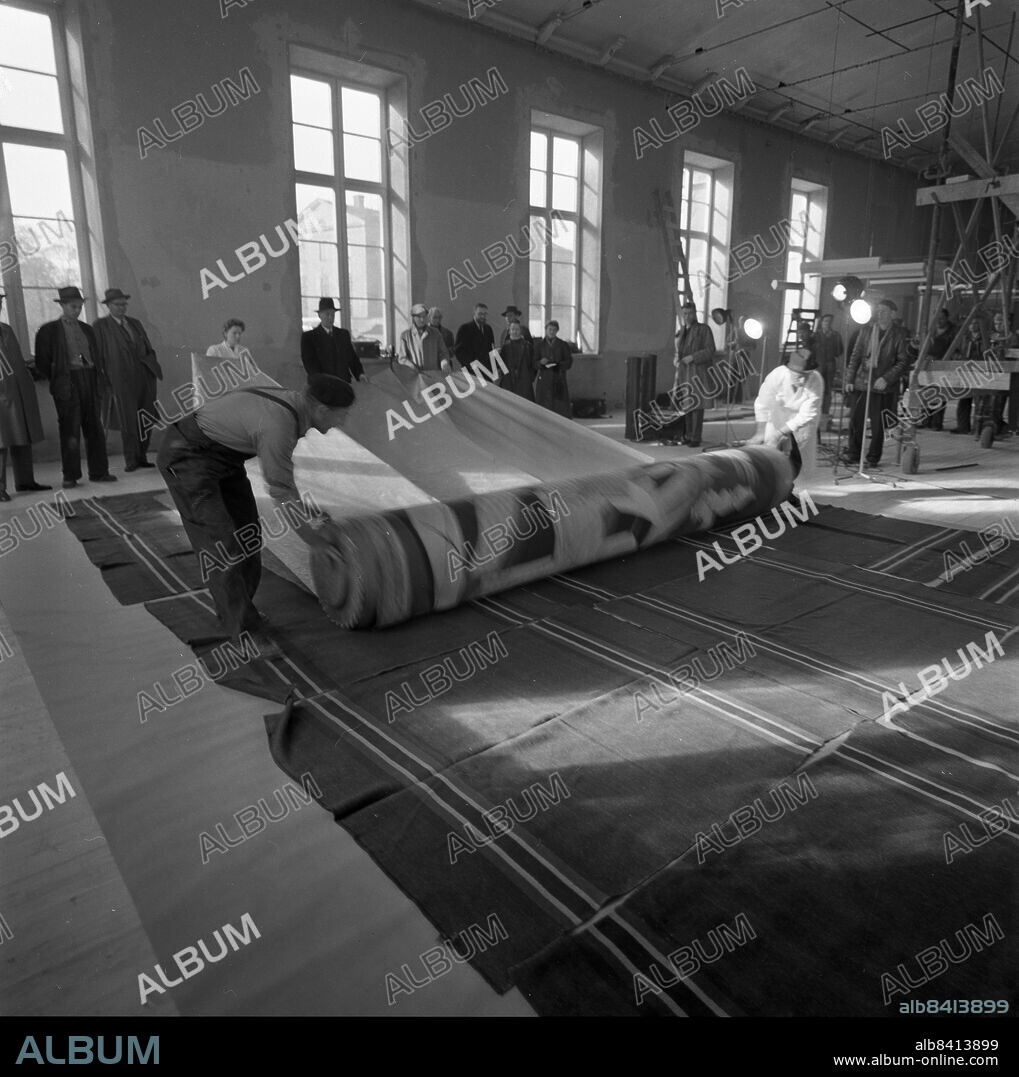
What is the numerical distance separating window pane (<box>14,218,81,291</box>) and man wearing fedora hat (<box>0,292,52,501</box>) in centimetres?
155

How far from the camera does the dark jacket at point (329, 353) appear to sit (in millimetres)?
6602

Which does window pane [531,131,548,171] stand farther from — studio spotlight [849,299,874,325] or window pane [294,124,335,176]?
studio spotlight [849,299,874,325]

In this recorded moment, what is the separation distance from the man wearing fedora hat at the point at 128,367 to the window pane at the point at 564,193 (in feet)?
17.8

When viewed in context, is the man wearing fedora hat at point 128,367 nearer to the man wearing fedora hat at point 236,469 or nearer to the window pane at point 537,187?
the man wearing fedora hat at point 236,469

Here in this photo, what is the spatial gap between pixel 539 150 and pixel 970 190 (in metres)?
4.91

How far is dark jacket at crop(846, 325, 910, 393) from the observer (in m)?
5.83

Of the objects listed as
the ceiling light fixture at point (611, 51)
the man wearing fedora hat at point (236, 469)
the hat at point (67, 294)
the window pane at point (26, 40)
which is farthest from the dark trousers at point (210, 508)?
the ceiling light fixture at point (611, 51)

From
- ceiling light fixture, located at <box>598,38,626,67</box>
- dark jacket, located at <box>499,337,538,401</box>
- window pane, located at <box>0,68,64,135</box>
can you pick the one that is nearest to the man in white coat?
dark jacket, located at <box>499,337,538,401</box>

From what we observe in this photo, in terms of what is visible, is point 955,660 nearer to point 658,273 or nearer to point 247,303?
point 247,303

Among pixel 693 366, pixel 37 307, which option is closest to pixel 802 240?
pixel 693 366

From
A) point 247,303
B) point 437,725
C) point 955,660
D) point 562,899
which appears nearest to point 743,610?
point 955,660

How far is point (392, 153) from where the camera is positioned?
25.8 ft

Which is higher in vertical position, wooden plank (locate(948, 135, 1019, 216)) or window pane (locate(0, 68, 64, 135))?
window pane (locate(0, 68, 64, 135))

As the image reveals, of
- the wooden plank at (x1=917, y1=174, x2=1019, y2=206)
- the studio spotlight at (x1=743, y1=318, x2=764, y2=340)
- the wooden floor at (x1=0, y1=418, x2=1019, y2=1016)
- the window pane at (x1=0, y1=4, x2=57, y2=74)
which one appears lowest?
the wooden floor at (x1=0, y1=418, x2=1019, y2=1016)
